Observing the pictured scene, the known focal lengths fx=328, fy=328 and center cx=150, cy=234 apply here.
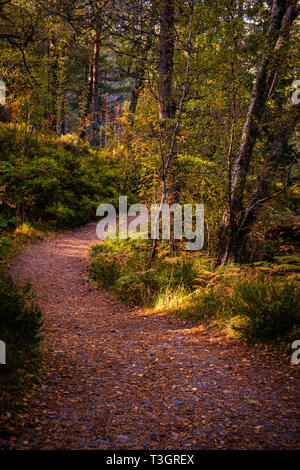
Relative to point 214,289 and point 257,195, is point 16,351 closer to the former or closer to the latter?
point 214,289

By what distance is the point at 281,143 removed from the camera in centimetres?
869

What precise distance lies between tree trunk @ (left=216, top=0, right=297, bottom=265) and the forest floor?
6.80 ft

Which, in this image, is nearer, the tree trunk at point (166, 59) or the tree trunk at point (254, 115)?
the tree trunk at point (254, 115)

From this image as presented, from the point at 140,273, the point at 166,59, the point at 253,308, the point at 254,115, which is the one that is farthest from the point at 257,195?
the point at 166,59

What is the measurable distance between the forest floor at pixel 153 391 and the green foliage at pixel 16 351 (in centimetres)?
14

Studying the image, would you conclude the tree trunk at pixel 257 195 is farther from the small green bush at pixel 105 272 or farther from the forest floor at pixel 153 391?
the small green bush at pixel 105 272

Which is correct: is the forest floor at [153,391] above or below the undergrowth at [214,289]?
below

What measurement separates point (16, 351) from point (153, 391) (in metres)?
1.36

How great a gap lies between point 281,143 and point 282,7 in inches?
131

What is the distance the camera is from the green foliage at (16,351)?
2537mm

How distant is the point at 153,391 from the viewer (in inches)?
127

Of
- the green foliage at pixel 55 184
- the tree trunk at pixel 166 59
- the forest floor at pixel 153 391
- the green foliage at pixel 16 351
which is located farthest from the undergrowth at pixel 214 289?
the green foliage at pixel 55 184

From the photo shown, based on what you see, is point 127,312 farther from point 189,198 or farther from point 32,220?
point 32,220

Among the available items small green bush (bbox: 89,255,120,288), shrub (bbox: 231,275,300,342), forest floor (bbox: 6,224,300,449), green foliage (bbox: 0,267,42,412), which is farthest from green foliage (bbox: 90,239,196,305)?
green foliage (bbox: 0,267,42,412)
